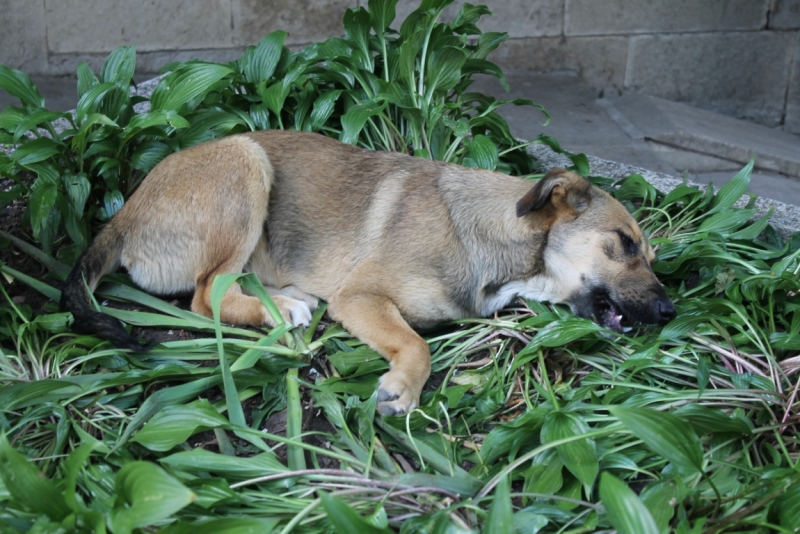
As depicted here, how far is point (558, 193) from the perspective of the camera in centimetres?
349

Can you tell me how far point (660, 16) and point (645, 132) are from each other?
1.62 meters

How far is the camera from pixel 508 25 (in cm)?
779

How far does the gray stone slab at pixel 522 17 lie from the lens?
7637 millimetres

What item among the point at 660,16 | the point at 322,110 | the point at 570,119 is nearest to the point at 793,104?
the point at 660,16

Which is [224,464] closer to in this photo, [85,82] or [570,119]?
[85,82]

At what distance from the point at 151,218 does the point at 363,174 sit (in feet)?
3.61

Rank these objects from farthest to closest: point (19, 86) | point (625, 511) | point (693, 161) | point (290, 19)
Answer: point (290, 19) → point (693, 161) → point (19, 86) → point (625, 511)

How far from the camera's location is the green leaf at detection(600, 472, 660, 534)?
1903mm

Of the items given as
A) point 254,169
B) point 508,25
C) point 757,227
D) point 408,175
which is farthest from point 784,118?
point 254,169

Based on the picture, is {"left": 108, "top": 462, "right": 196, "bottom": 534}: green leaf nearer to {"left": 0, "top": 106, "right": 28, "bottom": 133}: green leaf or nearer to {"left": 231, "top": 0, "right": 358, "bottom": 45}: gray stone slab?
{"left": 0, "top": 106, "right": 28, "bottom": 133}: green leaf

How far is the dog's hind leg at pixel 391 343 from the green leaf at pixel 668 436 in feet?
3.60

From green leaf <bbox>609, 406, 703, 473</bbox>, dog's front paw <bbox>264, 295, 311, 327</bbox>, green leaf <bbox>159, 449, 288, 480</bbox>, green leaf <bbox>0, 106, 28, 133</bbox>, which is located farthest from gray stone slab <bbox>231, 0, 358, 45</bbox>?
green leaf <bbox>609, 406, 703, 473</bbox>

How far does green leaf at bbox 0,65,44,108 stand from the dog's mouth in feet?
10.2

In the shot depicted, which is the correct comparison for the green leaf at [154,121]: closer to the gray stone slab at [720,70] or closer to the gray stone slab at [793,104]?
the gray stone slab at [720,70]
